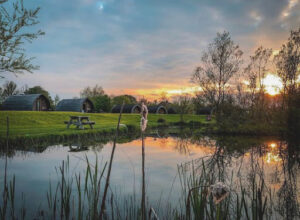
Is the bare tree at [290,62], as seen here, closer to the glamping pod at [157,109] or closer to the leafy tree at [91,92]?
the glamping pod at [157,109]

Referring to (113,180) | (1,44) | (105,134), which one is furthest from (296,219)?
(105,134)

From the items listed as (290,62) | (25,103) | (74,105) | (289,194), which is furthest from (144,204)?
(74,105)

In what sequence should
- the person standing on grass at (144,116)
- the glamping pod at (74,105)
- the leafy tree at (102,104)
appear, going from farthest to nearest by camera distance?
1. the leafy tree at (102,104)
2. the glamping pod at (74,105)
3. the person standing on grass at (144,116)

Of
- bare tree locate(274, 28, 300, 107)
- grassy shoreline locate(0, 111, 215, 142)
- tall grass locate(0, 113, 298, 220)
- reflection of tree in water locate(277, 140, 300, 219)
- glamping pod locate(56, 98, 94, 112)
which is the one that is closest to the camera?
tall grass locate(0, 113, 298, 220)

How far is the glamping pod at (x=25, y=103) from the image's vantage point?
4053 cm

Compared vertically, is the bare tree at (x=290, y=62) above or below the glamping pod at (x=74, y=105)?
above

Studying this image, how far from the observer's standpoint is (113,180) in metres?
7.83

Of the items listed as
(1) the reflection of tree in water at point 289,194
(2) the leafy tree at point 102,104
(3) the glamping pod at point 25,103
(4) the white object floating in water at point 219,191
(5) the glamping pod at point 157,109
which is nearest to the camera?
(4) the white object floating in water at point 219,191

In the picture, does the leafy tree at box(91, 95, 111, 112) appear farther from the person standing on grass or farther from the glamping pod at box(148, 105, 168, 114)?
the person standing on grass

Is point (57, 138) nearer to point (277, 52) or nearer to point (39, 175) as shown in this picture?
point (39, 175)

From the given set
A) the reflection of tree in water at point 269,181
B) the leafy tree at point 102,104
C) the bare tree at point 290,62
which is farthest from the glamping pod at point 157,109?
the reflection of tree in water at point 269,181

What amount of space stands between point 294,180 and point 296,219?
3.43 m

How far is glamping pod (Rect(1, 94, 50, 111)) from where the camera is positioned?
40531 millimetres

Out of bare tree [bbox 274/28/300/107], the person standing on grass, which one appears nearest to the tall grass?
the person standing on grass
